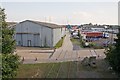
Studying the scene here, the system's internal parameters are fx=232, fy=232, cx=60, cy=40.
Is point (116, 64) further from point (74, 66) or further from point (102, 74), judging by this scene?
point (74, 66)

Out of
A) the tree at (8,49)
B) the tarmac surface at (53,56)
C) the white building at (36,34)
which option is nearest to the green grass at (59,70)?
the tarmac surface at (53,56)

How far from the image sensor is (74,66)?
17516mm

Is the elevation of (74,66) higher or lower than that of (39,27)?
lower

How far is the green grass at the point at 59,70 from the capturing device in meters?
14.5

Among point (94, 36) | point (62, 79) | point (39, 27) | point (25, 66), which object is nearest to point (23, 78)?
point (62, 79)

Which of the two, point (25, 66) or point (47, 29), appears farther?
point (47, 29)

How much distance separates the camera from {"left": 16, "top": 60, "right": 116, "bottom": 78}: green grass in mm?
14547

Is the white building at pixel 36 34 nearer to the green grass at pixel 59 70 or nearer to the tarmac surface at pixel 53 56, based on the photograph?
the tarmac surface at pixel 53 56

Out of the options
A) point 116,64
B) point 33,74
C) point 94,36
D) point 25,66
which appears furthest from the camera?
point 94,36

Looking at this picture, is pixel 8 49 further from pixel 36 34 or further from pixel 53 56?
pixel 36 34

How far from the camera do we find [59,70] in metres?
16.0

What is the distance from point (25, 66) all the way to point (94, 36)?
96.6 ft

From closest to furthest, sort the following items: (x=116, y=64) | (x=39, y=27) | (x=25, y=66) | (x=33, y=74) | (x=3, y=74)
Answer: (x=3, y=74) < (x=116, y=64) < (x=33, y=74) < (x=25, y=66) < (x=39, y=27)

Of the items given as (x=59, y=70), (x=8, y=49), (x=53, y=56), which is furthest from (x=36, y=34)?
(x=8, y=49)
